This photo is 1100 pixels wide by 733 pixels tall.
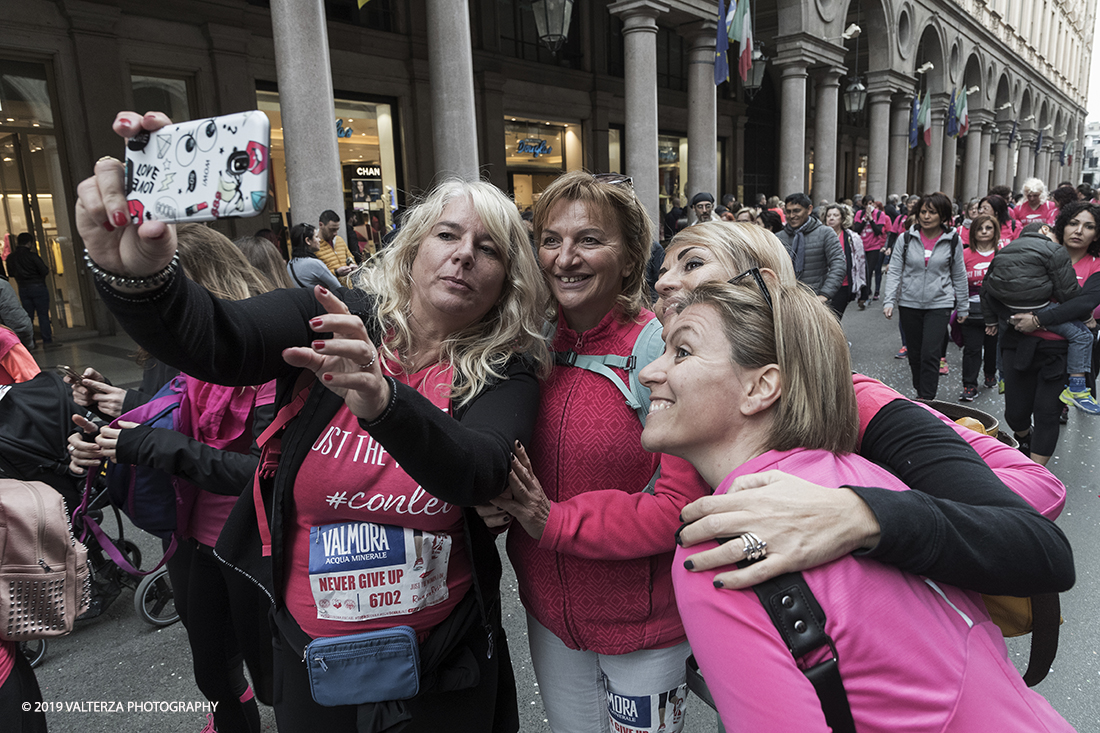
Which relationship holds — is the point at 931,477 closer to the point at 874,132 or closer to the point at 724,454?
the point at 724,454

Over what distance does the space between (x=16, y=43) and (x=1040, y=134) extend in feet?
190

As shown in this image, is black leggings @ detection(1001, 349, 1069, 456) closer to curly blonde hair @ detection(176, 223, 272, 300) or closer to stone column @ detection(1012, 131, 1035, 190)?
curly blonde hair @ detection(176, 223, 272, 300)

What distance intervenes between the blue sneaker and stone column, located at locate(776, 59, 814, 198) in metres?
12.5

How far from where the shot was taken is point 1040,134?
1864 inches

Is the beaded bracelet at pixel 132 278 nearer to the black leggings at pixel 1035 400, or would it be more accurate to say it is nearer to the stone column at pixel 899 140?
the black leggings at pixel 1035 400

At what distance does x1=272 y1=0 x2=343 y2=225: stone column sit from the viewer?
7883 millimetres

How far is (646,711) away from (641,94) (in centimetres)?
1321

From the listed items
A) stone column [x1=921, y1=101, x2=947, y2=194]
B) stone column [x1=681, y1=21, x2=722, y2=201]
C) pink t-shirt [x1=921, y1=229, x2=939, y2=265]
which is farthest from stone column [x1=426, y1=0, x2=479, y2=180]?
stone column [x1=921, y1=101, x2=947, y2=194]

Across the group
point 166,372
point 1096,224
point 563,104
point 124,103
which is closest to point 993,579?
point 166,372

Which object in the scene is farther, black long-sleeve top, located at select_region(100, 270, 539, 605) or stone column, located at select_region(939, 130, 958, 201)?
stone column, located at select_region(939, 130, 958, 201)

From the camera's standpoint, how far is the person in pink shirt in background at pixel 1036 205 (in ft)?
34.0

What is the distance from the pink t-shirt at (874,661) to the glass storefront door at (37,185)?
45.3 ft

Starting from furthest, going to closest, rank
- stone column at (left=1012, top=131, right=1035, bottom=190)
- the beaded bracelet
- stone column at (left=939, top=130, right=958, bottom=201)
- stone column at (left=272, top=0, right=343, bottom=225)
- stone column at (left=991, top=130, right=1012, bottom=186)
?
stone column at (left=1012, top=131, right=1035, bottom=190) < stone column at (left=991, top=130, right=1012, bottom=186) < stone column at (left=939, top=130, right=958, bottom=201) < stone column at (left=272, top=0, right=343, bottom=225) < the beaded bracelet

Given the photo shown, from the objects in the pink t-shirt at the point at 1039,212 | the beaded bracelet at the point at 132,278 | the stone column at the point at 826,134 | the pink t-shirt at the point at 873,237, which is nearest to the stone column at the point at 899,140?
the stone column at the point at 826,134
